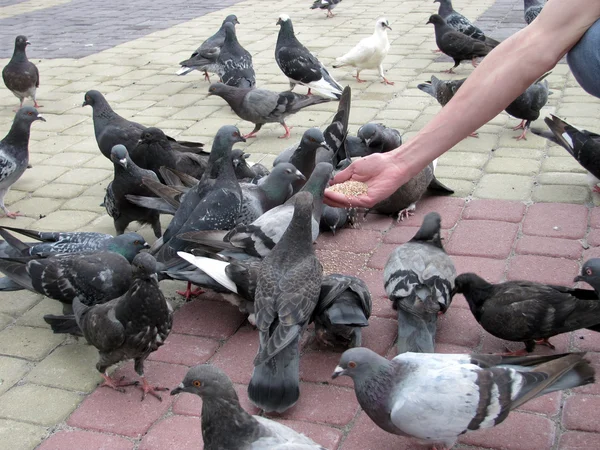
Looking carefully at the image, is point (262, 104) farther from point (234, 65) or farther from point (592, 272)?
point (592, 272)

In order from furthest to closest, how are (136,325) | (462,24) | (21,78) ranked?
(462,24) < (21,78) < (136,325)

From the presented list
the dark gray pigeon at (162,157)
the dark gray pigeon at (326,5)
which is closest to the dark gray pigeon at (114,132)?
the dark gray pigeon at (162,157)

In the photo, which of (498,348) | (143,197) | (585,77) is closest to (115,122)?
(143,197)

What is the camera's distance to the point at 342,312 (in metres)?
3.64

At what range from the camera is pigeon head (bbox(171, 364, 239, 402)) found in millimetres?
2771

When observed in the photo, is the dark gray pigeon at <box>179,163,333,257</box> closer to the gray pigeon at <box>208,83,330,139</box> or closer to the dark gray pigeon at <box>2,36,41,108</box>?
the gray pigeon at <box>208,83,330,139</box>

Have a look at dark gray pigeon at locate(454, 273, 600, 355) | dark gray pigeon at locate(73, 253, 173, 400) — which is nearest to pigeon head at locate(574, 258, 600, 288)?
dark gray pigeon at locate(454, 273, 600, 355)

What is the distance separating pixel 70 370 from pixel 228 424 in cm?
147

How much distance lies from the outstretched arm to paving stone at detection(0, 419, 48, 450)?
2.05 meters

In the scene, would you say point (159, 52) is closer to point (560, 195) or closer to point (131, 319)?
point (560, 195)

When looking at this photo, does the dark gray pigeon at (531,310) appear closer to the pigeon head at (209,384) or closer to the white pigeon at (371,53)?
the pigeon head at (209,384)

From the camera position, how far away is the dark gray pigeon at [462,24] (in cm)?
936

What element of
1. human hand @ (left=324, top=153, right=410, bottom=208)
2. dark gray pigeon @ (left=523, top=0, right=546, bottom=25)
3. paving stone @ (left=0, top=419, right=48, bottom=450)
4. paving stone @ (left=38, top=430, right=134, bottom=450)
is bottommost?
dark gray pigeon @ (left=523, top=0, right=546, bottom=25)

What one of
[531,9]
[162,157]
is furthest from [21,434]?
[531,9]
